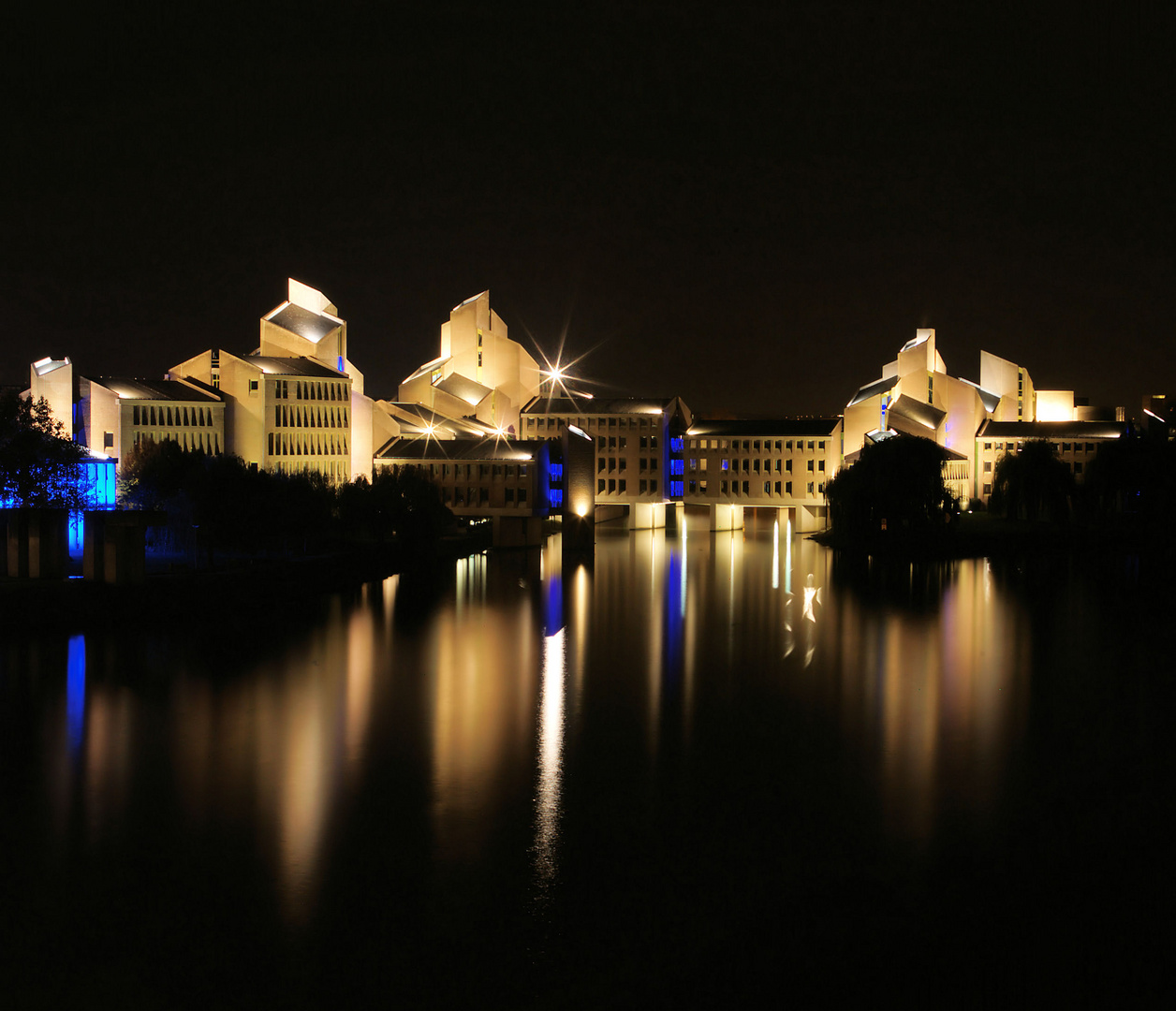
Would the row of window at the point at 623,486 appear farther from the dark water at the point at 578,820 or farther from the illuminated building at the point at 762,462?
the dark water at the point at 578,820

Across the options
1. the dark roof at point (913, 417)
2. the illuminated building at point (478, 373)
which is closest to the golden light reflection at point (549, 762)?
the illuminated building at point (478, 373)

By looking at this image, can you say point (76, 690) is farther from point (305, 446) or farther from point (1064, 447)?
point (1064, 447)

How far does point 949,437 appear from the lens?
198ft

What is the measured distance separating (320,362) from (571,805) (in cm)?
3921

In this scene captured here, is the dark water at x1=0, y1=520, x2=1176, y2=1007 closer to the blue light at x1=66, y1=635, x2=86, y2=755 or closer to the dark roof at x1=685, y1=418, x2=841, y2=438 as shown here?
the blue light at x1=66, y1=635, x2=86, y2=755

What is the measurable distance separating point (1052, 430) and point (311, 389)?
4154cm

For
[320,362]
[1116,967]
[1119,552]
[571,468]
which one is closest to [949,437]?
[1119,552]

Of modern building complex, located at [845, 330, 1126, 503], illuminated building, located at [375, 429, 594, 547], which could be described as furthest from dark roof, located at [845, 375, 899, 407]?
illuminated building, located at [375, 429, 594, 547]

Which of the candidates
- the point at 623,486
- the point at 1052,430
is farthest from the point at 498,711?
the point at 1052,430

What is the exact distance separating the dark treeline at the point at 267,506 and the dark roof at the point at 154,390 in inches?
123

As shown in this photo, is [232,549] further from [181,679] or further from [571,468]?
[571,468]

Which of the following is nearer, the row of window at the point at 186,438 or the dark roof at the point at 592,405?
the row of window at the point at 186,438

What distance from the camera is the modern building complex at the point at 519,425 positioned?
4256 centimetres

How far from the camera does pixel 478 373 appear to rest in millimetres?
58500
